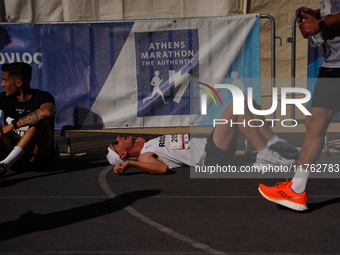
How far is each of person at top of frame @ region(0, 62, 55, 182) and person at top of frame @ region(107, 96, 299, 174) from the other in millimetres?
855

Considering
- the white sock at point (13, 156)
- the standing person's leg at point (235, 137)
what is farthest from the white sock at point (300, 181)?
the white sock at point (13, 156)

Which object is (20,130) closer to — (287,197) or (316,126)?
Result: (287,197)

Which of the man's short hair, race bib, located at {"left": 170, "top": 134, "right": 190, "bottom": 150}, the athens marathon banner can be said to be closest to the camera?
race bib, located at {"left": 170, "top": 134, "right": 190, "bottom": 150}

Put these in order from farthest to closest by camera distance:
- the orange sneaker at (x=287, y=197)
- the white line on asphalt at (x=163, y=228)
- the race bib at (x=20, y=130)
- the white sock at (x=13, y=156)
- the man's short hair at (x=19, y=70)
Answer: the race bib at (x=20, y=130), the man's short hair at (x=19, y=70), the white sock at (x=13, y=156), the orange sneaker at (x=287, y=197), the white line on asphalt at (x=163, y=228)

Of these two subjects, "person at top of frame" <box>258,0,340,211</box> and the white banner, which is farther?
the white banner

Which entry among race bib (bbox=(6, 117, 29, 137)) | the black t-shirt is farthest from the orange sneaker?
race bib (bbox=(6, 117, 29, 137))

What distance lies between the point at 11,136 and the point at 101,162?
132 cm

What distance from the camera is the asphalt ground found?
4156 millimetres

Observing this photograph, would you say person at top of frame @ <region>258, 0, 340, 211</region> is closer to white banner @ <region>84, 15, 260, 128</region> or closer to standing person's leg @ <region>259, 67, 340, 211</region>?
standing person's leg @ <region>259, 67, 340, 211</region>

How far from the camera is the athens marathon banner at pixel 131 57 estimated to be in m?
7.81

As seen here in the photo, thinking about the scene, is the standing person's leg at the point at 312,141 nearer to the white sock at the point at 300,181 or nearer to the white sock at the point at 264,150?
the white sock at the point at 300,181

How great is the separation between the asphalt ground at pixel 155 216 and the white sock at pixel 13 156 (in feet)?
0.80

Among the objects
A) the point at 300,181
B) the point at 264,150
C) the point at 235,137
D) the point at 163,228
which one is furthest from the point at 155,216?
the point at 264,150

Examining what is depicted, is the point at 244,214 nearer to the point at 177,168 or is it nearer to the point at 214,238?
the point at 214,238
